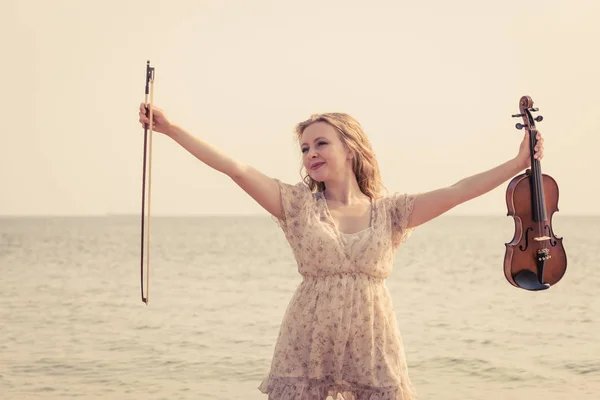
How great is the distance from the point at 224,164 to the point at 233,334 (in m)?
8.01

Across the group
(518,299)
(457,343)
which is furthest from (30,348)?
(518,299)

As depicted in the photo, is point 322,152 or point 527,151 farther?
point 322,152

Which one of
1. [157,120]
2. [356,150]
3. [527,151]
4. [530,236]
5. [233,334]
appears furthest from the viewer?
[233,334]

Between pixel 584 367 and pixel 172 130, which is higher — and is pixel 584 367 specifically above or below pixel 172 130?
below

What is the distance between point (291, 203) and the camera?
12.2 feet

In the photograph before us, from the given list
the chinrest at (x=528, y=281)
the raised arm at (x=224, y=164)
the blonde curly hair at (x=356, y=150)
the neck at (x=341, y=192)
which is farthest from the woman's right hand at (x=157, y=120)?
the chinrest at (x=528, y=281)

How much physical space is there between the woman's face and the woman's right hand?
59cm

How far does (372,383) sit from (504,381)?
5285 mm

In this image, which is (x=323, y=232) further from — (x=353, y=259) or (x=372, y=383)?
(x=372, y=383)

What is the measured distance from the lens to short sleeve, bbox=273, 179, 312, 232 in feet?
12.2

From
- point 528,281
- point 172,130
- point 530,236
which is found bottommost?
point 528,281

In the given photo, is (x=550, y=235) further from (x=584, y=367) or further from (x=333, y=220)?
(x=584, y=367)

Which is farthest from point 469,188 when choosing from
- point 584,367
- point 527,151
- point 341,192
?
point 584,367

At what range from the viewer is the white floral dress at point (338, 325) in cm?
357
